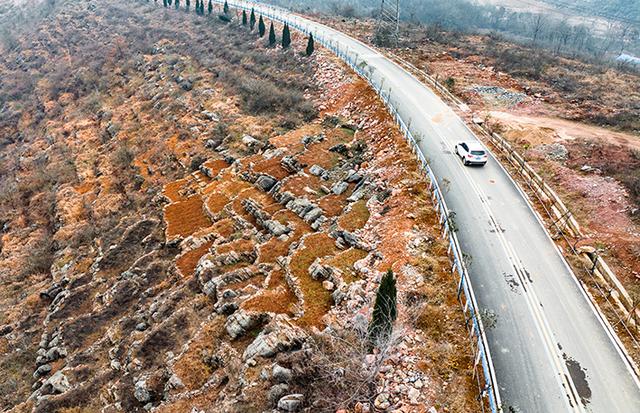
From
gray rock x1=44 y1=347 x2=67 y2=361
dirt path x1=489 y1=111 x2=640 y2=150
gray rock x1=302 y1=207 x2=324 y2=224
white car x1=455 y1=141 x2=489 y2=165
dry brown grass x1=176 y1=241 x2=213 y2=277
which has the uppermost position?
dirt path x1=489 y1=111 x2=640 y2=150

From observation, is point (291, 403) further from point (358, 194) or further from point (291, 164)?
point (291, 164)

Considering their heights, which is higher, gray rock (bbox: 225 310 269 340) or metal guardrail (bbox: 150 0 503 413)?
metal guardrail (bbox: 150 0 503 413)

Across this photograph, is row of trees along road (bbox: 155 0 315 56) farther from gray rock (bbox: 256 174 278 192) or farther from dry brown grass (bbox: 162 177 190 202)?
gray rock (bbox: 256 174 278 192)

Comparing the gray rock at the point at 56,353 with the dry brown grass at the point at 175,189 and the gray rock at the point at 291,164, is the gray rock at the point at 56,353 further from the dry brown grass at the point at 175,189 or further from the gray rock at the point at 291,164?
the gray rock at the point at 291,164

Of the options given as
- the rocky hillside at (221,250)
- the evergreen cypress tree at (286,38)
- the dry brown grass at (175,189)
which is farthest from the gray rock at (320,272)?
the evergreen cypress tree at (286,38)

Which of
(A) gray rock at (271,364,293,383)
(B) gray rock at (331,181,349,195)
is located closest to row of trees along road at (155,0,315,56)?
(B) gray rock at (331,181,349,195)

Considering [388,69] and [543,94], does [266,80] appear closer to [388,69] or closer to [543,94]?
[388,69]
